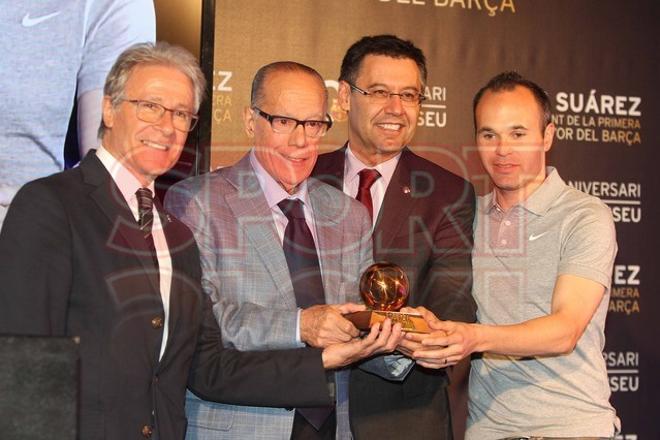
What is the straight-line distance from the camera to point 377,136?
375cm

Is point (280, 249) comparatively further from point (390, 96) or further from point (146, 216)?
point (390, 96)

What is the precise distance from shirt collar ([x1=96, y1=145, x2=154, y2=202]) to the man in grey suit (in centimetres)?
37

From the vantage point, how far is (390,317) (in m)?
2.96

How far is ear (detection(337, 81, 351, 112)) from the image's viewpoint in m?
3.88

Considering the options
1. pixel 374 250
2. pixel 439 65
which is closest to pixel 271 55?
pixel 439 65

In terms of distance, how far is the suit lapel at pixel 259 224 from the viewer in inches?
122

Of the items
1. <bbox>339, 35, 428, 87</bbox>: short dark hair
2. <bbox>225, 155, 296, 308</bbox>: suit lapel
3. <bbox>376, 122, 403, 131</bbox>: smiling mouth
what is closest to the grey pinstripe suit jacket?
<bbox>225, 155, 296, 308</bbox>: suit lapel

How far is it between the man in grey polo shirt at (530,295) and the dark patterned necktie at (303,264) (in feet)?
1.37

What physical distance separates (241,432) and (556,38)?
2681 mm

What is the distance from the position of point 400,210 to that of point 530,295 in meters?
0.64

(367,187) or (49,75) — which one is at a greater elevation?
(49,75)

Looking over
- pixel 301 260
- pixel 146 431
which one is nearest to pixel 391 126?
pixel 301 260

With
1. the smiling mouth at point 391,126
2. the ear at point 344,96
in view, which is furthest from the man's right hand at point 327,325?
the ear at point 344,96

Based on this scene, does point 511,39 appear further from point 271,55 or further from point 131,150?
point 131,150
